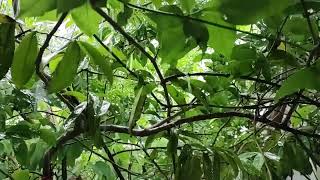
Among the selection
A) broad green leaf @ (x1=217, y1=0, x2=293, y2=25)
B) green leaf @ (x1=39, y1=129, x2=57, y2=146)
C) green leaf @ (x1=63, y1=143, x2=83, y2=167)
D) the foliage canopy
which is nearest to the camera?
broad green leaf @ (x1=217, y1=0, x2=293, y2=25)

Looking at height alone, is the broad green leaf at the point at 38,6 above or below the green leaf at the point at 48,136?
above

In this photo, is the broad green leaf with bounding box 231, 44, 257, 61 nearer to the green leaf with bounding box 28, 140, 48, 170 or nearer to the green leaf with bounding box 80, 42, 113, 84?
the green leaf with bounding box 80, 42, 113, 84

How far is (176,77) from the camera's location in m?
0.68

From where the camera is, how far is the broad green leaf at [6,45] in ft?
1.42

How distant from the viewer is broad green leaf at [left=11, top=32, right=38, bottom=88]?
438 mm

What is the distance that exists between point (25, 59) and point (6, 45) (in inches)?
0.8

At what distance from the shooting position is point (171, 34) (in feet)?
1.38

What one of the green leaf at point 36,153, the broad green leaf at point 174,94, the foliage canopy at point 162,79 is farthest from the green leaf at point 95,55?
the green leaf at point 36,153

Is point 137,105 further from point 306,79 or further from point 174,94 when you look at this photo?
point 306,79

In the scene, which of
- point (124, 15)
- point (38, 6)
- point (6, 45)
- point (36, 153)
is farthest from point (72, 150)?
point (38, 6)

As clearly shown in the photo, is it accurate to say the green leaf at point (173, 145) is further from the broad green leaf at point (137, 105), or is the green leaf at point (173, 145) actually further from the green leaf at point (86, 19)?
the green leaf at point (86, 19)

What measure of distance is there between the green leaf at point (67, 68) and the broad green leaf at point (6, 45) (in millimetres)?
51

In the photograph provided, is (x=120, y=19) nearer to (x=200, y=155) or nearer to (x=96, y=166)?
(x=200, y=155)

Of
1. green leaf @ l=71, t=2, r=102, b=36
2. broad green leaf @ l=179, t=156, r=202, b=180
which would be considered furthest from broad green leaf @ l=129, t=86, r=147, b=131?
green leaf @ l=71, t=2, r=102, b=36
